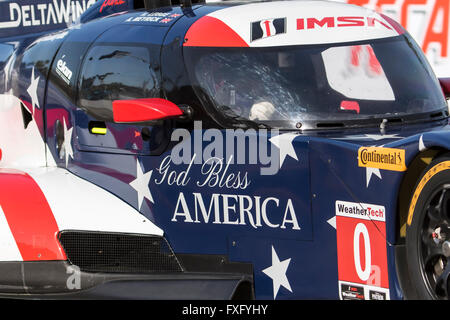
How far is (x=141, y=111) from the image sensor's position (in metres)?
4.97

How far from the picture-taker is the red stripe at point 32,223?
534 centimetres

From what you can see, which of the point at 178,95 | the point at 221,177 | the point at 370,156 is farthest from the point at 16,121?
the point at 370,156

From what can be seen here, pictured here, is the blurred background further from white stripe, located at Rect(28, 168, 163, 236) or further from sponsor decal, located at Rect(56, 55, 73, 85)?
white stripe, located at Rect(28, 168, 163, 236)

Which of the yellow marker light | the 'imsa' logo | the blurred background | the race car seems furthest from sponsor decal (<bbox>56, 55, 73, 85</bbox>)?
the blurred background

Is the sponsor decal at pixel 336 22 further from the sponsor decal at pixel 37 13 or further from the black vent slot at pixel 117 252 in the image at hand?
the sponsor decal at pixel 37 13

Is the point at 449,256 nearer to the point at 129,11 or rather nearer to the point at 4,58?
the point at 129,11

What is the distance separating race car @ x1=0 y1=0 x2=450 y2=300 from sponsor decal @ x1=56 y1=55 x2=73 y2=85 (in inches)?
0.6

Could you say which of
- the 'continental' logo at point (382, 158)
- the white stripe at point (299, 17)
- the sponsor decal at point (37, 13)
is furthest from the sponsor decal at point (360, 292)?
the sponsor decal at point (37, 13)

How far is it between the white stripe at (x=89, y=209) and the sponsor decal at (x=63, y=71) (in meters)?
0.70

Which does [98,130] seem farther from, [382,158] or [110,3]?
[382,158]

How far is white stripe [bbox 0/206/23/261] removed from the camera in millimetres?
5344

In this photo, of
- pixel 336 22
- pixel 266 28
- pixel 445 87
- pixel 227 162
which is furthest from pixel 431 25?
pixel 227 162

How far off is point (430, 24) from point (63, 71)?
5.83 meters
